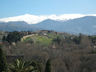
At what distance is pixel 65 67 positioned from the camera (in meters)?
27.5

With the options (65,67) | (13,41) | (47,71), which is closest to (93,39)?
(13,41)

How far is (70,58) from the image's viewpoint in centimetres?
3097

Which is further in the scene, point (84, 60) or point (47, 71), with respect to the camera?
point (84, 60)

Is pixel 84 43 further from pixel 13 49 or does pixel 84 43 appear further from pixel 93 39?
pixel 13 49

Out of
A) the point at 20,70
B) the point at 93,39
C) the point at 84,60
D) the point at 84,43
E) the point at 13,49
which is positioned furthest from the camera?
the point at 93,39

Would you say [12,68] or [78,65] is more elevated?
[12,68]

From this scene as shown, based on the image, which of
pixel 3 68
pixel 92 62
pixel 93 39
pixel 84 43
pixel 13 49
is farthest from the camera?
pixel 93 39

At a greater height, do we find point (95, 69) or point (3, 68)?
point (3, 68)

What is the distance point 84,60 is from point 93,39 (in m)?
33.0

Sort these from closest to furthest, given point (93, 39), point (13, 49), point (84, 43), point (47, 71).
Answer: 1. point (47, 71)
2. point (13, 49)
3. point (84, 43)
4. point (93, 39)

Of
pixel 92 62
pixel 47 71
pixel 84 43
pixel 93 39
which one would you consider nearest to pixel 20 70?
pixel 47 71

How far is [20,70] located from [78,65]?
13144 mm

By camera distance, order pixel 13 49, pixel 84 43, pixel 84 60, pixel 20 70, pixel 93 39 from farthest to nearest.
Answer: pixel 93 39
pixel 84 43
pixel 13 49
pixel 84 60
pixel 20 70

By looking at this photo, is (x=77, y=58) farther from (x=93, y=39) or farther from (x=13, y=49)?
(x=93, y=39)
